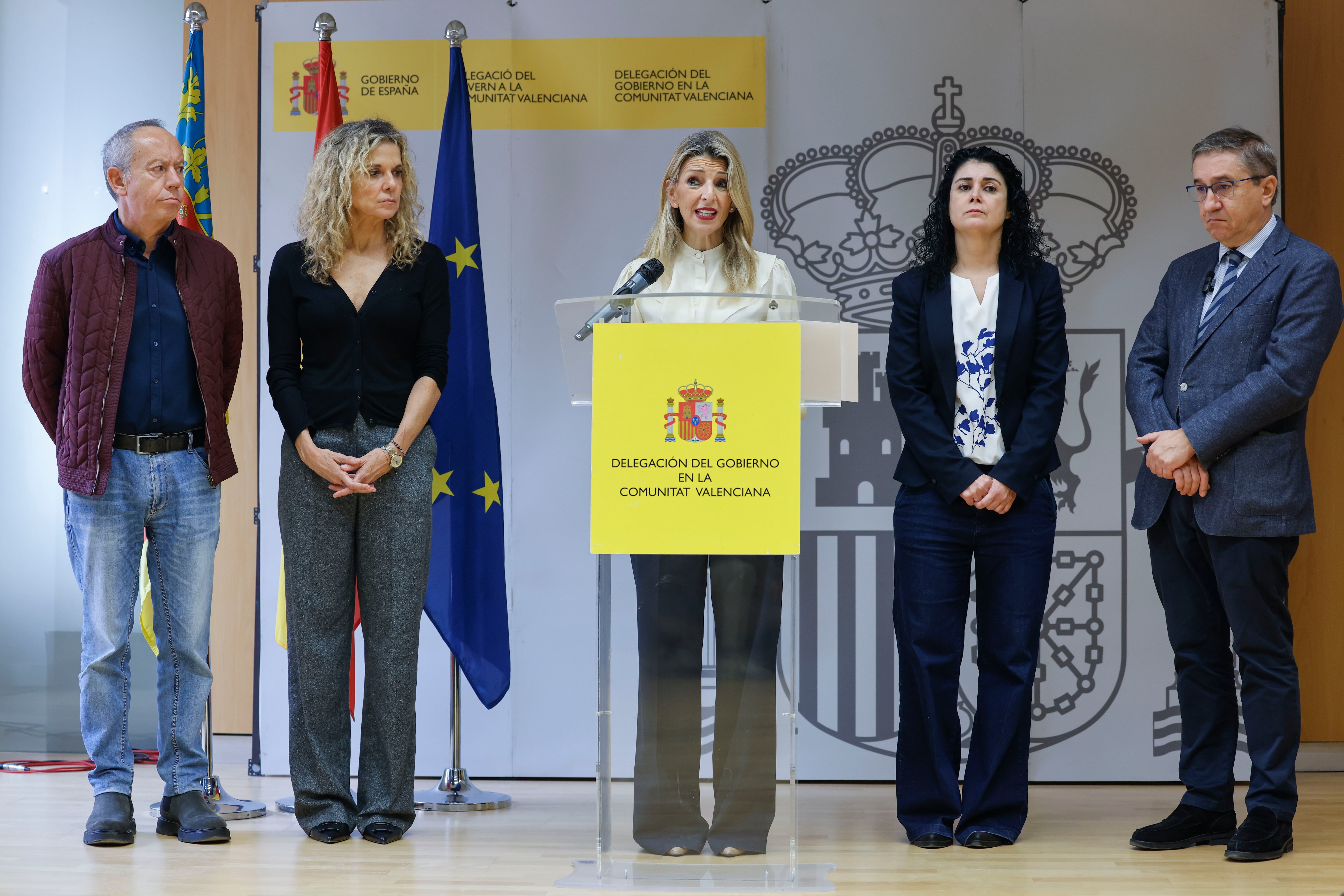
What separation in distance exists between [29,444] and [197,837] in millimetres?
2282

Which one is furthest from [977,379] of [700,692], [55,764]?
[55,764]

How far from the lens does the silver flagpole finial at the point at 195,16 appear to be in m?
3.63

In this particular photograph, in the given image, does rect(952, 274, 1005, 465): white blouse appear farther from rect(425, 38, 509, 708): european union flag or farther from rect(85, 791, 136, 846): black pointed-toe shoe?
rect(85, 791, 136, 846): black pointed-toe shoe

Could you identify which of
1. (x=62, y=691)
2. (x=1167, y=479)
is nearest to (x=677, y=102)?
(x=1167, y=479)

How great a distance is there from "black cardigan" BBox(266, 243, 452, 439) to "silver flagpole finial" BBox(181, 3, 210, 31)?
3.19ft

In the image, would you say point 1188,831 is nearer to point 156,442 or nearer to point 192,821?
point 192,821

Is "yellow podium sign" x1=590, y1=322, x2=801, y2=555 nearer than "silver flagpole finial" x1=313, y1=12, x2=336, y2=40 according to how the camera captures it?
Yes

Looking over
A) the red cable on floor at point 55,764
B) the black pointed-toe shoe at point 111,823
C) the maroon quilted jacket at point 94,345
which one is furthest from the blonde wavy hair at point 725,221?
the red cable on floor at point 55,764

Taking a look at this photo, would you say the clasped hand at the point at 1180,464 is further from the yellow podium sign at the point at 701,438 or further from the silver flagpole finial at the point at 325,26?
the silver flagpole finial at the point at 325,26

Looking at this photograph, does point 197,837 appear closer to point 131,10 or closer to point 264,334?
point 264,334

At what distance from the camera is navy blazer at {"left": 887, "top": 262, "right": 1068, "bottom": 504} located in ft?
10.1

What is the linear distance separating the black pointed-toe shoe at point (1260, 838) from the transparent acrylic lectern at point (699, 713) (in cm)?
108

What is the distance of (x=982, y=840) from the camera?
3.03m

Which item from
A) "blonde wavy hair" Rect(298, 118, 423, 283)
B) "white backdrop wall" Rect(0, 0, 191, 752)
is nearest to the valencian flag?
"blonde wavy hair" Rect(298, 118, 423, 283)
